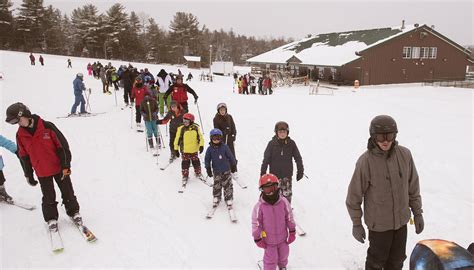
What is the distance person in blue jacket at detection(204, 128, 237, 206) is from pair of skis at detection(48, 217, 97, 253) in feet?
7.02

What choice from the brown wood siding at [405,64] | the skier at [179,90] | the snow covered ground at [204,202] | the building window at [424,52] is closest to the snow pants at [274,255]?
the snow covered ground at [204,202]

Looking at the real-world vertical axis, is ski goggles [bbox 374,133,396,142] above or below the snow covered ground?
above

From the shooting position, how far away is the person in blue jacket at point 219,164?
586 cm

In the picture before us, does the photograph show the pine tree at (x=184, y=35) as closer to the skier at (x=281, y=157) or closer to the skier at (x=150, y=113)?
the skier at (x=150, y=113)

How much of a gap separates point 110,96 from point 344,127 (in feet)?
50.8

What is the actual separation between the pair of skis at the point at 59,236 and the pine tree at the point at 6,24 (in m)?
73.2

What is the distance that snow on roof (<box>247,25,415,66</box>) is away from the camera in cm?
3456

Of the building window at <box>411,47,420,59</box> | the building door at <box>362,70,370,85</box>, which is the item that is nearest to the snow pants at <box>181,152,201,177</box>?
the building door at <box>362,70,370,85</box>

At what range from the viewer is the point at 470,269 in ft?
7.72

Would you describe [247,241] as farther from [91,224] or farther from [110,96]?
[110,96]

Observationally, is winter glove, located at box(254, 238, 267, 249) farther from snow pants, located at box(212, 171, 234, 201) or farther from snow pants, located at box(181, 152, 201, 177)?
snow pants, located at box(181, 152, 201, 177)

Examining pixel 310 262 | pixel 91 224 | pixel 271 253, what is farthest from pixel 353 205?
pixel 91 224

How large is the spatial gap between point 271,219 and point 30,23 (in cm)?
7576

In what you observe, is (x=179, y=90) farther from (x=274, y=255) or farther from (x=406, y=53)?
(x=406, y=53)
